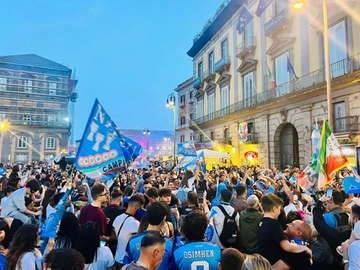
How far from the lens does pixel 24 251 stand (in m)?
3.00

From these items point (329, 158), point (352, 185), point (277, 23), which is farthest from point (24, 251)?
point (277, 23)

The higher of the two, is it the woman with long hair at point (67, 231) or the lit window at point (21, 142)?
the lit window at point (21, 142)

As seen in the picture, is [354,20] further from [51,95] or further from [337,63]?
[51,95]

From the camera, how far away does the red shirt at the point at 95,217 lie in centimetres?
434

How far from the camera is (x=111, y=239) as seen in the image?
4375 mm

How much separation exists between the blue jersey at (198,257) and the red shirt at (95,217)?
1731 mm

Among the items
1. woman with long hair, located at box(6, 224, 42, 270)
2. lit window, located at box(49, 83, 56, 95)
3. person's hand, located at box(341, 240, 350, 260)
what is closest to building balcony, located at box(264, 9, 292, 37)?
person's hand, located at box(341, 240, 350, 260)

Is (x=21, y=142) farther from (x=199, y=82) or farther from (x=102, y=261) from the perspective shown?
(x=102, y=261)

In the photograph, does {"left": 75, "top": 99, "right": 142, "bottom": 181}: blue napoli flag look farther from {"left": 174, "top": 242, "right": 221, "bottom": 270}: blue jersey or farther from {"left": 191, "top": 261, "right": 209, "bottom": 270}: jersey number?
{"left": 191, "top": 261, "right": 209, "bottom": 270}: jersey number

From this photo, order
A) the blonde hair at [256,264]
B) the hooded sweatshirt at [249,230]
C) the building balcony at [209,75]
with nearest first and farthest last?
the blonde hair at [256,264] < the hooded sweatshirt at [249,230] < the building balcony at [209,75]

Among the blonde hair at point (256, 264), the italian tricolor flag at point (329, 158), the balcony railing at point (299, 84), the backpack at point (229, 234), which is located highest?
the balcony railing at point (299, 84)

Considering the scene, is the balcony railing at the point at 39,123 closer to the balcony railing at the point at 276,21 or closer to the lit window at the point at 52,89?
the lit window at the point at 52,89

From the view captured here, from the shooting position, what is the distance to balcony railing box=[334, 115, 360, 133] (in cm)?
1495

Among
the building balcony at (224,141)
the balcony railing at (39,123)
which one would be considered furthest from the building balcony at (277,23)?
the balcony railing at (39,123)
